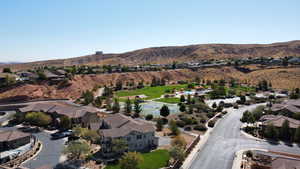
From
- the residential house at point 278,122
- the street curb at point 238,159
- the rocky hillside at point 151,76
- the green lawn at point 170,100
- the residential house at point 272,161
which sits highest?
the rocky hillside at point 151,76

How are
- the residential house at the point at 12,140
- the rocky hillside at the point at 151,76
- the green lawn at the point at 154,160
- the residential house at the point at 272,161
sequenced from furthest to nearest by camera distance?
the rocky hillside at the point at 151,76 → the residential house at the point at 12,140 → the green lawn at the point at 154,160 → the residential house at the point at 272,161

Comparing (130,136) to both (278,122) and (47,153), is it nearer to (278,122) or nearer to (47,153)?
(47,153)

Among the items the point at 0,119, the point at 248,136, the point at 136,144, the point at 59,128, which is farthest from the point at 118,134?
the point at 0,119

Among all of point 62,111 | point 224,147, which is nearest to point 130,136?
point 224,147

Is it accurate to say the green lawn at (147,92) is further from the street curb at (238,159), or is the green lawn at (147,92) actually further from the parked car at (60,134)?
the street curb at (238,159)

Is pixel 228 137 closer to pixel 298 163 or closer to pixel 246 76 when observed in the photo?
pixel 298 163

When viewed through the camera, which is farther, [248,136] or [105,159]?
[248,136]

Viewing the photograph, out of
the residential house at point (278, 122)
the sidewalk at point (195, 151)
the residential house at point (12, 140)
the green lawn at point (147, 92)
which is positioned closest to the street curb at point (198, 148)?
the sidewalk at point (195, 151)
